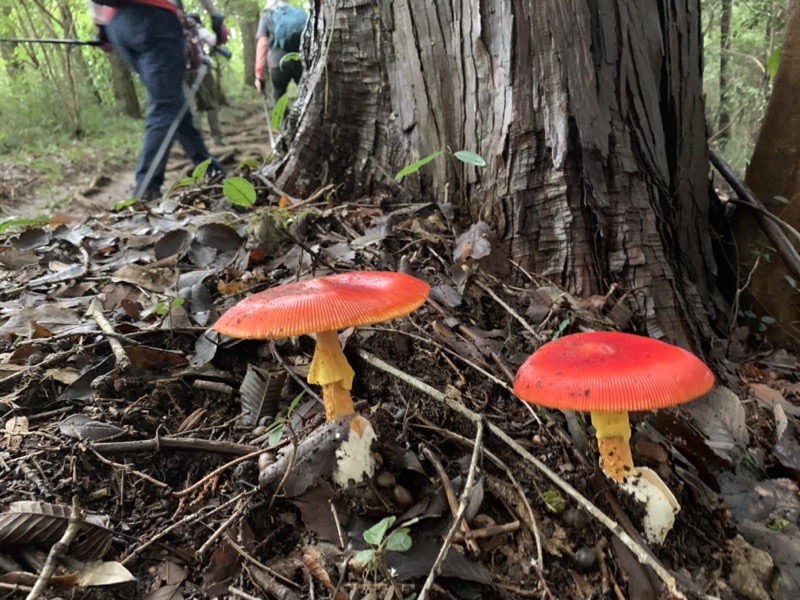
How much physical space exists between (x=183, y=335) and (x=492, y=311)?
144 centimetres

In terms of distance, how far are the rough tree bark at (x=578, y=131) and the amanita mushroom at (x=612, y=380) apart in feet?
3.60

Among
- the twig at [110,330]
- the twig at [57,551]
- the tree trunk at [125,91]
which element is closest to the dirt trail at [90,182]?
the tree trunk at [125,91]

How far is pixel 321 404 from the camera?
2217 millimetres

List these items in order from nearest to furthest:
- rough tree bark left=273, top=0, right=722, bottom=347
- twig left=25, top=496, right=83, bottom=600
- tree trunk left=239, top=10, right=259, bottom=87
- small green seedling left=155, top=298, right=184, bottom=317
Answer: twig left=25, top=496, right=83, bottom=600, small green seedling left=155, top=298, right=184, bottom=317, rough tree bark left=273, top=0, right=722, bottom=347, tree trunk left=239, top=10, right=259, bottom=87

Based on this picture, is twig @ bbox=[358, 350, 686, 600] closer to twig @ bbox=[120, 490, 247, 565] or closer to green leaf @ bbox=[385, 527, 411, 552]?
green leaf @ bbox=[385, 527, 411, 552]

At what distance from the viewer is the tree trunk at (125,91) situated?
1501 cm

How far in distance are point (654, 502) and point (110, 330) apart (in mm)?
2196

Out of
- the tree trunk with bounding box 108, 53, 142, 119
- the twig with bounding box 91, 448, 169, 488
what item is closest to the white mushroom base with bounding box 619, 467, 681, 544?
the twig with bounding box 91, 448, 169, 488

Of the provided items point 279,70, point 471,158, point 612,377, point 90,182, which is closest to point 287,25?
point 279,70

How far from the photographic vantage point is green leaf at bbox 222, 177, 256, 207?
120 inches

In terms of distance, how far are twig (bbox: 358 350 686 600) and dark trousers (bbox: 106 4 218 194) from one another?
13.7ft

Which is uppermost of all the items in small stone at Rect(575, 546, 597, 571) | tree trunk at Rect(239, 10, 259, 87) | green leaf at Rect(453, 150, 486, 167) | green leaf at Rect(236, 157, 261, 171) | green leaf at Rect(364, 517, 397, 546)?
tree trunk at Rect(239, 10, 259, 87)

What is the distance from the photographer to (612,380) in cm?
154

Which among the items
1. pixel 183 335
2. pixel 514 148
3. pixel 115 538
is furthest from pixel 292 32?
pixel 115 538
